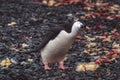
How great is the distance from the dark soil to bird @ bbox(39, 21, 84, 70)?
0.40 m

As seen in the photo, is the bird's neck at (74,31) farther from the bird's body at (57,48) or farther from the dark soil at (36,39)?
the dark soil at (36,39)

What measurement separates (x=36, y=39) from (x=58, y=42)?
3227 mm

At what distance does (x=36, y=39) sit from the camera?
9.80 metres

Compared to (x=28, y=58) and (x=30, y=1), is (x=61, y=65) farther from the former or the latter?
(x=30, y=1)

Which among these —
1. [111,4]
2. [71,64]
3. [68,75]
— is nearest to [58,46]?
[68,75]

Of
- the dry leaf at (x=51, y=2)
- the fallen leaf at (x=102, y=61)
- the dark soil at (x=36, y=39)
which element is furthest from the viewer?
the dry leaf at (x=51, y=2)

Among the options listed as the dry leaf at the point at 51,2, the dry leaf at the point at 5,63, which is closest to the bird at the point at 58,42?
the dry leaf at the point at 5,63

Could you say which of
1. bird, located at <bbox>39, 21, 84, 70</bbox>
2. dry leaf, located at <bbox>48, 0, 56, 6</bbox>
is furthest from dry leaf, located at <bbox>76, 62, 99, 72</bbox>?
dry leaf, located at <bbox>48, 0, 56, 6</bbox>

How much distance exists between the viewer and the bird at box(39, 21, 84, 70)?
251 inches

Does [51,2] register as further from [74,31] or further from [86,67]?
[74,31]

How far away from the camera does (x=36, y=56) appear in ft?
27.5

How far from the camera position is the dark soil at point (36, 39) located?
7242 millimetres

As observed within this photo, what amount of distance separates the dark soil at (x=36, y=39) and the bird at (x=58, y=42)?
40 cm

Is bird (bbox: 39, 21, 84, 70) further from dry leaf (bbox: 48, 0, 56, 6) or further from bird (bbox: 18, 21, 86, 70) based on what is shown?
dry leaf (bbox: 48, 0, 56, 6)
